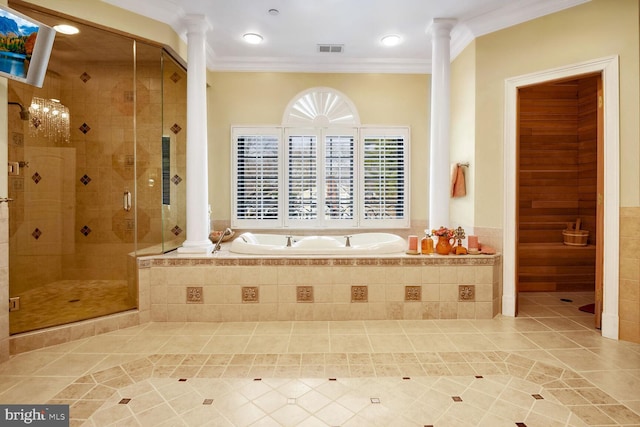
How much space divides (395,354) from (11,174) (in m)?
3.16

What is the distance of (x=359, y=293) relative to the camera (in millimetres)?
3082

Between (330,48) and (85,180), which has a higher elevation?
(330,48)

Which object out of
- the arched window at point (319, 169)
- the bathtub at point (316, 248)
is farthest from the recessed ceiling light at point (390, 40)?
the bathtub at point (316, 248)

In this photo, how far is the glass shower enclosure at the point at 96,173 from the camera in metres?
3.03

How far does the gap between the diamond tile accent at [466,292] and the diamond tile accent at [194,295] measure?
2.40 metres

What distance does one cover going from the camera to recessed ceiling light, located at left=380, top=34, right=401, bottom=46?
12.0 feet

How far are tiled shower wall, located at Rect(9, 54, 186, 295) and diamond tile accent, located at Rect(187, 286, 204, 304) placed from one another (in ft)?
1.96

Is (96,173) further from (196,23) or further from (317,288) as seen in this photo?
(317,288)

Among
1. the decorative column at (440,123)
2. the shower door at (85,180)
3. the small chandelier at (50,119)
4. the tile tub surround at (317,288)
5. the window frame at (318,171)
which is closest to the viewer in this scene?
the shower door at (85,180)

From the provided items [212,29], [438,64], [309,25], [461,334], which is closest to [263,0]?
[309,25]

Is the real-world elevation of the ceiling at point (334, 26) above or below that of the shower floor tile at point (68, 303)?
above

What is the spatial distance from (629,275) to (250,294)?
3.17 metres

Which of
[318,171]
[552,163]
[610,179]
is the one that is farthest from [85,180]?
[552,163]

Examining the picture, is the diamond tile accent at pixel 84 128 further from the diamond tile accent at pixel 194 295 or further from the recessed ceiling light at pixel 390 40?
the recessed ceiling light at pixel 390 40
